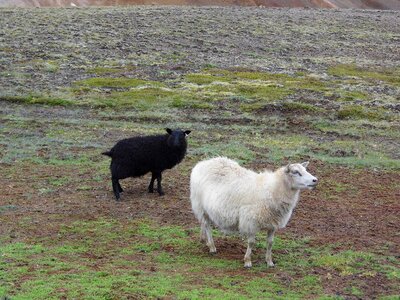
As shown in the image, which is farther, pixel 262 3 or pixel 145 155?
pixel 262 3

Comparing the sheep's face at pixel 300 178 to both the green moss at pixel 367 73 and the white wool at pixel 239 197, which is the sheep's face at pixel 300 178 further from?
the green moss at pixel 367 73

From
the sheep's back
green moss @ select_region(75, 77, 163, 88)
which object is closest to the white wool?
the sheep's back

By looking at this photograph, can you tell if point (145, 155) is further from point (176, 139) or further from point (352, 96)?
point (352, 96)

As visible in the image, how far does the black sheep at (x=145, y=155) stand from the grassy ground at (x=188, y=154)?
0.79m

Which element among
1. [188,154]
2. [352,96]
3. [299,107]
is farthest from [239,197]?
[352,96]

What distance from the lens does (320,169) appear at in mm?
24438

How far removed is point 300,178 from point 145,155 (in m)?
7.18

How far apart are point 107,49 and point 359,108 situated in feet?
99.5

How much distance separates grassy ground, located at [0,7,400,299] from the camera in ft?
43.9

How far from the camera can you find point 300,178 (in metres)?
14.0

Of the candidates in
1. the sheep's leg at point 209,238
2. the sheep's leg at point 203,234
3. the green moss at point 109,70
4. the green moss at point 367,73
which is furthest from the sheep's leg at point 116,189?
the green moss at point 367,73

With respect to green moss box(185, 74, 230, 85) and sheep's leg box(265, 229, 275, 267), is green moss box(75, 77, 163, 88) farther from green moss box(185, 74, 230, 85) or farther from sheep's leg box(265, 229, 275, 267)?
sheep's leg box(265, 229, 275, 267)

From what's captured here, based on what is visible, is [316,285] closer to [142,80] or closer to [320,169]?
[320,169]

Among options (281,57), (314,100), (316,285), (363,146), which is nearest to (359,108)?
(314,100)
